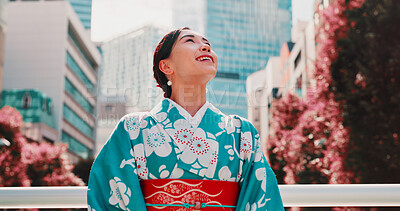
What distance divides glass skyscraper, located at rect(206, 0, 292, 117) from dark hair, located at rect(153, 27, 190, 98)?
222 ft

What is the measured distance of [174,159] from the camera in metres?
1.53

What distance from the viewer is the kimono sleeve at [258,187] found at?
153 centimetres

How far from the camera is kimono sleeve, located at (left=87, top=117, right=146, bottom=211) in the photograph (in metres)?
1.45

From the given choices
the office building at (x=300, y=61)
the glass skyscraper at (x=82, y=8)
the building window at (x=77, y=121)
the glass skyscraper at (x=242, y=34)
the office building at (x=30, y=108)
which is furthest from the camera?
the glass skyscraper at (x=242, y=34)

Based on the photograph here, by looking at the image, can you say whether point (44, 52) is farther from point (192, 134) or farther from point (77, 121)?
point (192, 134)

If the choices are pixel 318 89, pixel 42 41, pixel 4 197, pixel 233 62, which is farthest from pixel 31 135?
pixel 233 62

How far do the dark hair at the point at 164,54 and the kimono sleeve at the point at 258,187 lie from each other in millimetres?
492

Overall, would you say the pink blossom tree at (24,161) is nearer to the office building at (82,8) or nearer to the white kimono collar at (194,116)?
the white kimono collar at (194,116)

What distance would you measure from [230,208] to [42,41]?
119 feet

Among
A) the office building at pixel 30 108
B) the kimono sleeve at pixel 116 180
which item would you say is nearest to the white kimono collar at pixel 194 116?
the kimono sleeve at pixel 116 180

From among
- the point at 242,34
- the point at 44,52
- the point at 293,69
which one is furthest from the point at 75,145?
the point at 242,34

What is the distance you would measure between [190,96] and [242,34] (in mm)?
80166

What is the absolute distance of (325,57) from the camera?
7660 millimetres

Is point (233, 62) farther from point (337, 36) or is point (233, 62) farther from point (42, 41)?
point (337, 36)
